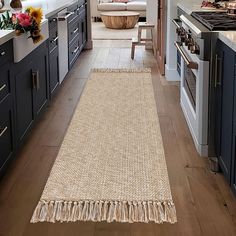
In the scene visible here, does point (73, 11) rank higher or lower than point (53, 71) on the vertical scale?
higher

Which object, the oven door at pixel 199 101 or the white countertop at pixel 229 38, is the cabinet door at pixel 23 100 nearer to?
the oven door at pixel 199 101

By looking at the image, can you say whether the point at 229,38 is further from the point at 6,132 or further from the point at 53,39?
the point at 53,39

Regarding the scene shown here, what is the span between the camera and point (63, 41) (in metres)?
4.97

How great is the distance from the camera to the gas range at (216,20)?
9.21 ft

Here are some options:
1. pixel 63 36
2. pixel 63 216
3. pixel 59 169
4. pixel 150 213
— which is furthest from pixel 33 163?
pixel 63 36

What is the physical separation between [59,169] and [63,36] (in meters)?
2.29

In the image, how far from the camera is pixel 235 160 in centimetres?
238

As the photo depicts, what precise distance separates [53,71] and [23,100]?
122cm

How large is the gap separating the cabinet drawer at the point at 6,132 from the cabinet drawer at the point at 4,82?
4 cm

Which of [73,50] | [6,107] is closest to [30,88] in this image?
[6,107]

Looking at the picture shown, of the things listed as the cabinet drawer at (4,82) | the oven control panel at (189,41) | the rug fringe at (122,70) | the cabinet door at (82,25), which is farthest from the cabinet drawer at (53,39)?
the cabinet door at (82,25)

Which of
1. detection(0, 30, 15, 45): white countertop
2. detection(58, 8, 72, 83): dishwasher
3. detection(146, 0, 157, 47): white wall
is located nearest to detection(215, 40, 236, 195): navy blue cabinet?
detection(0, 30, 15, 45): white countertop

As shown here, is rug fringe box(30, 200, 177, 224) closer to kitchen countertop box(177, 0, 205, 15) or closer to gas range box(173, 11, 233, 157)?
gas range box(173, 11, 233, 157)

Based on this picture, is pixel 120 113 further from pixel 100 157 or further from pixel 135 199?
pixel 135 199
